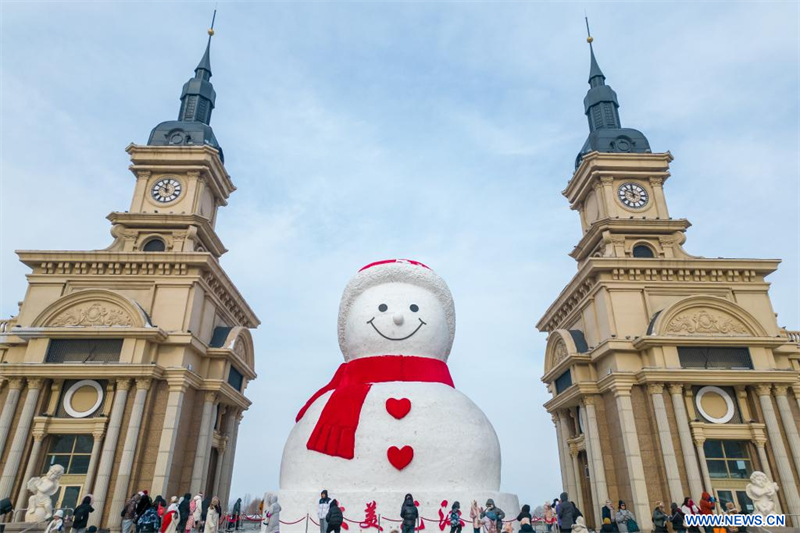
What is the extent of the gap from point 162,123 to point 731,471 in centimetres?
2858

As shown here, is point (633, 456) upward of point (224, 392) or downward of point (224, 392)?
downward

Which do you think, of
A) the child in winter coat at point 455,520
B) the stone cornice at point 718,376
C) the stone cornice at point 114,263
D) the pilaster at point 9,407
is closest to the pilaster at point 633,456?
the stone cornice at point 718,376

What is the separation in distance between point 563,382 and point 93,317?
18.8m

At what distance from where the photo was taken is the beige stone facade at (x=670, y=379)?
18.1 meters

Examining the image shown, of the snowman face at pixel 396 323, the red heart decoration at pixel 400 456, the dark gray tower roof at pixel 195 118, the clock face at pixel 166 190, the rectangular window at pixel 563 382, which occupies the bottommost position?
the red heart decoration at pixel 400 456

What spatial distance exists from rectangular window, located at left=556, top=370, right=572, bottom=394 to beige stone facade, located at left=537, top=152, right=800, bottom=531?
3.0 inches

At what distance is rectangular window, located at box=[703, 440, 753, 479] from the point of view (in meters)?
18.5

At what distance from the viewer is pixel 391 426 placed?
11.2 meters

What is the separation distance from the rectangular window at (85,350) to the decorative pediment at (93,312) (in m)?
0.57

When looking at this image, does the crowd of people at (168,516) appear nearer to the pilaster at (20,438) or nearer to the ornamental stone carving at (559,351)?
the pilaster at (20,438)

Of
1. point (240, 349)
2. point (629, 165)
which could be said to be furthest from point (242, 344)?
point (629, 165)

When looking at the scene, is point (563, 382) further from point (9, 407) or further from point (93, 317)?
point (9, 407)

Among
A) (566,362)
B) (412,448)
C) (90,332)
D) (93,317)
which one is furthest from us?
(566,362)

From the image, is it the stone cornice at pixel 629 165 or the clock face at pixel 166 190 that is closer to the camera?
the clock face at pixel 166 190
